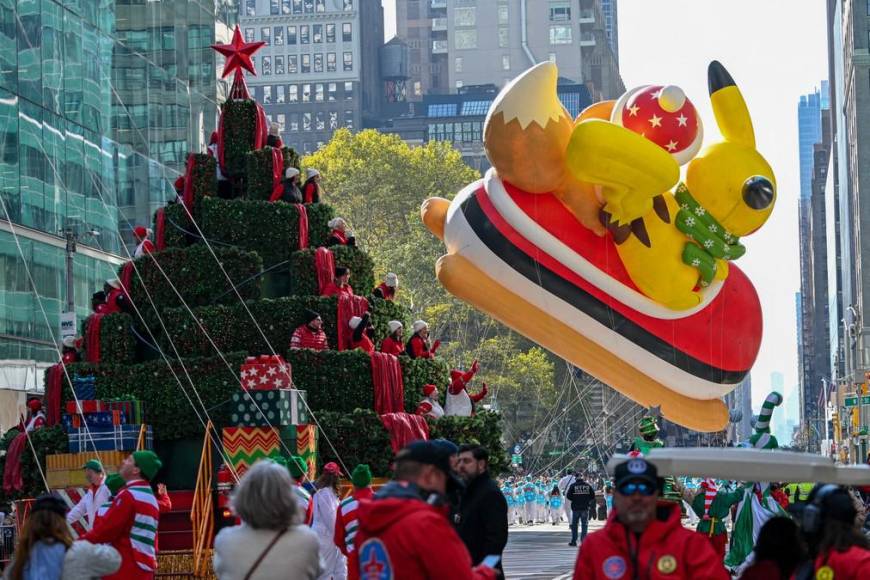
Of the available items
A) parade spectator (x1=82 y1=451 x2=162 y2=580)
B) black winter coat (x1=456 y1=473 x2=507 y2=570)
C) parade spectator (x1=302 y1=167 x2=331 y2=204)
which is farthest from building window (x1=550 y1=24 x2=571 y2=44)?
black winter coat (x1=456 y1=473 x2=507 y2=570)

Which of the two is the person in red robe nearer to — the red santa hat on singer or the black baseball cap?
the red santa hat on singer

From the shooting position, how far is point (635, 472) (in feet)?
23.5

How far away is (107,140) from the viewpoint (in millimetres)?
41719

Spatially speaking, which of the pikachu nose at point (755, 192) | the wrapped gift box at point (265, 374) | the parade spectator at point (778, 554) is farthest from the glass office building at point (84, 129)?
the parade spectator at point (778, 554)

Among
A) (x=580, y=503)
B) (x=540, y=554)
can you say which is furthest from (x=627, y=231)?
(x=580, y=503)

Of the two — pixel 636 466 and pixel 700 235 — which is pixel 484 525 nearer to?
pixel 636 466

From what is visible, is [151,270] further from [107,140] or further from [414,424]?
[107,140]

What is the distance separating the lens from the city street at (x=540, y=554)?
77.3 feet

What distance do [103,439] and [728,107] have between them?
26.0 ft

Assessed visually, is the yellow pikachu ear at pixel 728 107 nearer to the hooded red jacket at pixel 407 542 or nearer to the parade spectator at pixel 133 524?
the parade spectator at pixel 133 524

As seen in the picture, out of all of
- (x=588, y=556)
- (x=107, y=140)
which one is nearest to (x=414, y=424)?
(x=588, y=556)

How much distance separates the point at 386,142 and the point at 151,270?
135 ft

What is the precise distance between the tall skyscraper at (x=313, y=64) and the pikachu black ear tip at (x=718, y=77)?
15503 cm

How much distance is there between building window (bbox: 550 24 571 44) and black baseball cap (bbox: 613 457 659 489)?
162 m
